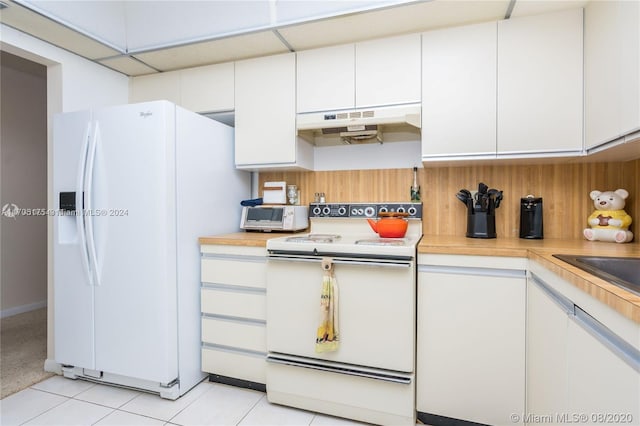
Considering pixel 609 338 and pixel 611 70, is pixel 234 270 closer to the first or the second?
pixel 609 338

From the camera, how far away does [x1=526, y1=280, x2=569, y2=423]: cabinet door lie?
1157mm

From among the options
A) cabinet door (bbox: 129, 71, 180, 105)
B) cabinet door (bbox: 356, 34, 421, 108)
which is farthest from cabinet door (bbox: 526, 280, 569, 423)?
cabinet door (bbox: 129, 71, 180, 105)

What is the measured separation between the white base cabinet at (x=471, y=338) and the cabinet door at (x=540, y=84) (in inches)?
30.4

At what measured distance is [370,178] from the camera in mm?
2523

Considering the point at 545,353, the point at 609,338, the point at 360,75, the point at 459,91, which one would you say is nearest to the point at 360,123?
the point at 360,75

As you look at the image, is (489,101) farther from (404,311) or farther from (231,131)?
(231,131)

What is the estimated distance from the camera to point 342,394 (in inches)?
70.4

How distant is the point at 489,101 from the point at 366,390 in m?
1.71

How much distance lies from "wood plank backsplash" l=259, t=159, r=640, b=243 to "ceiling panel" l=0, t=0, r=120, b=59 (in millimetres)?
1854

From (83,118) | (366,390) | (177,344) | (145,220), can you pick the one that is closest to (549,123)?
(366,390)

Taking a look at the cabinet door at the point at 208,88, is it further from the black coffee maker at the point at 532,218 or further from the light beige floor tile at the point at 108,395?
the black coffee maker at the point at 532,218

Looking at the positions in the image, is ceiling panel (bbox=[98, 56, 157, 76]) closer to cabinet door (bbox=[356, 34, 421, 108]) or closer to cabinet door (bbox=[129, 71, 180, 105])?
cabinet door (bbox=[129, 71, 180, 105])

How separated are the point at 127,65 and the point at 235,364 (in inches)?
90.0

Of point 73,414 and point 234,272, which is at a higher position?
point 234,272
